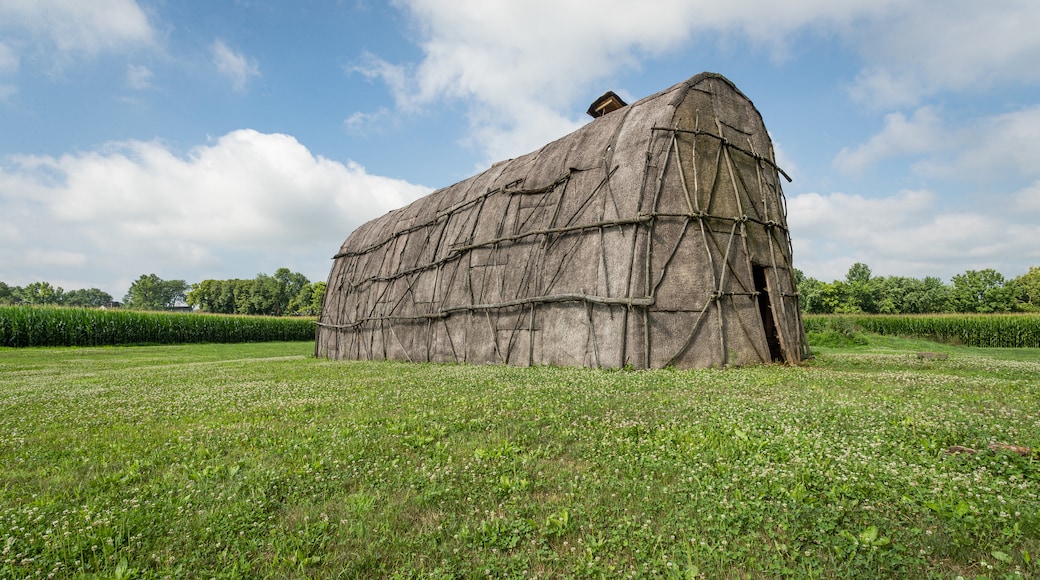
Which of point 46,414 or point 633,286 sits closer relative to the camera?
point 46,414

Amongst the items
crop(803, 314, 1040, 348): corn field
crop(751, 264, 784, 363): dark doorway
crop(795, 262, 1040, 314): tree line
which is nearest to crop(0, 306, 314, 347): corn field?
crop(751, 264, 784, 363): dark doorway

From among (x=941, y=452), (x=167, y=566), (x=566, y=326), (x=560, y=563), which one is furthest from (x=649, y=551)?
(x=566, y=326)

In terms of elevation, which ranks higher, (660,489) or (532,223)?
(532,223)

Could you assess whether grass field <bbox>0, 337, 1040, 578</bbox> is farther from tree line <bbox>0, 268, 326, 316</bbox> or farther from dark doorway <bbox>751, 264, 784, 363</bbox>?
tree line <bbox>0, 268, 326, 316</bbox>

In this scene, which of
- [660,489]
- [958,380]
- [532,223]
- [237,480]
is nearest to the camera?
[660,489]

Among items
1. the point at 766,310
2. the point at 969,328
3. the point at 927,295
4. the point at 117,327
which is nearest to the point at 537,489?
the point at 766,310

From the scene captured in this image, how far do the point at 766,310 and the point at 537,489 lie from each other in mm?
15210

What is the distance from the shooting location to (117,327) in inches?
1727

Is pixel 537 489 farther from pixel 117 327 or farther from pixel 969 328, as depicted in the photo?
pixel 117 327

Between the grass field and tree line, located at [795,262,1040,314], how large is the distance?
99.3 m

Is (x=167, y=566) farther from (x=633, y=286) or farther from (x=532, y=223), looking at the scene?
(x=532, y=223)

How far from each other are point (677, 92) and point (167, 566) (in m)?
18.3

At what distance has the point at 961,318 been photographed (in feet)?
136

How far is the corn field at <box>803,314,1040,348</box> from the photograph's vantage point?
37500 millimetres
